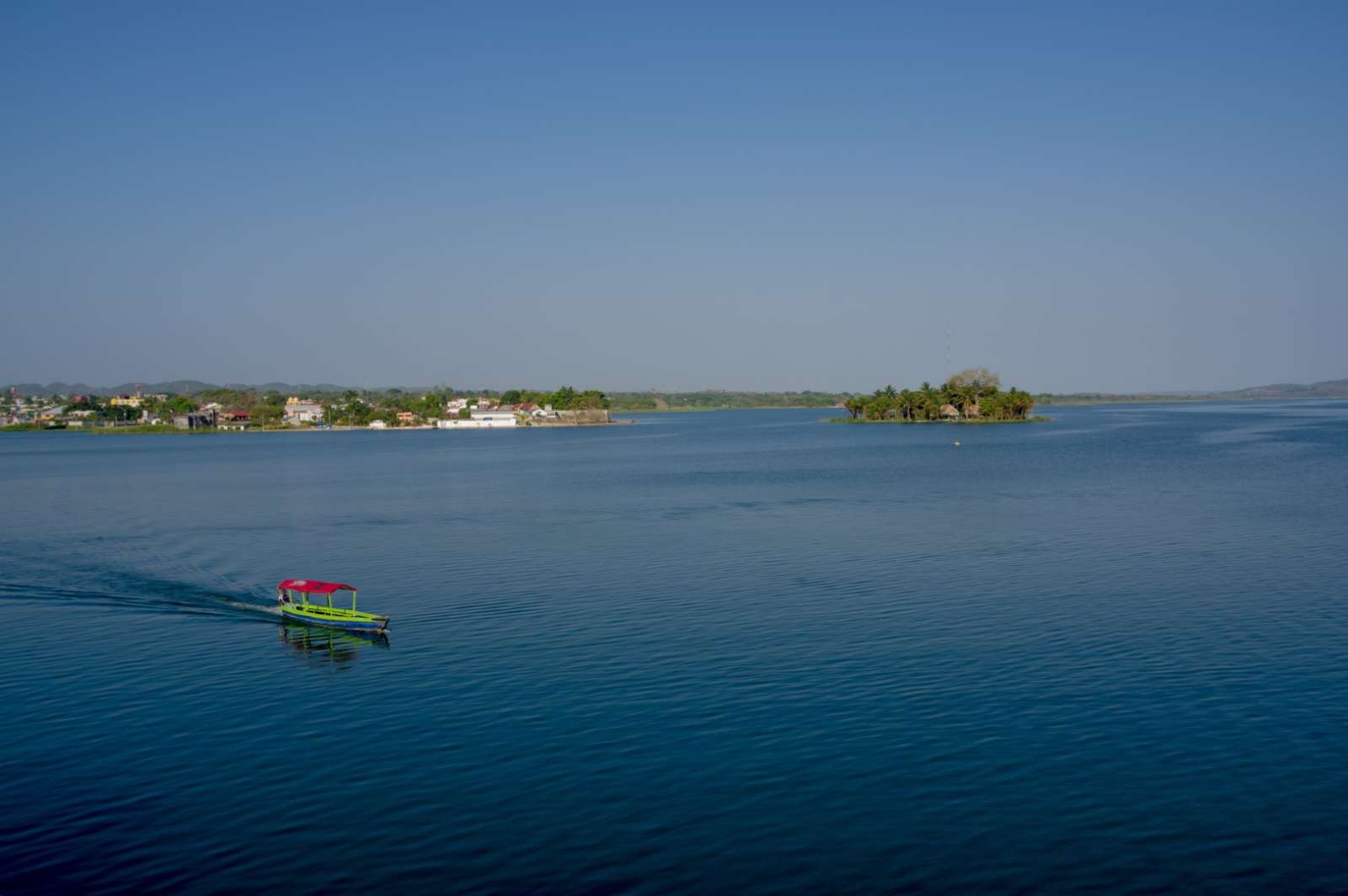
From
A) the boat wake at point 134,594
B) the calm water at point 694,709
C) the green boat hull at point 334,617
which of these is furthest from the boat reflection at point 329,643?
the boat wake at point 134,594

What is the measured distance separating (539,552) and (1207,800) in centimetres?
4079

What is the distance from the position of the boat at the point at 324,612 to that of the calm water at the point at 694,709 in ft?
2.94

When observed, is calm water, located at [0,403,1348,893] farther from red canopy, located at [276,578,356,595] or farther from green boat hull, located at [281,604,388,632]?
red canopy, located at [276,578,356,595]

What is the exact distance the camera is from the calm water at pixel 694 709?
19.9 meters

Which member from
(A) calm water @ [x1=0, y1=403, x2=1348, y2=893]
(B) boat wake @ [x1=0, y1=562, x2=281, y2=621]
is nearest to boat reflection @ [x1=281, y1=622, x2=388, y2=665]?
(A) calm water @ [x1=0, y1=403, x2=1348, y2=893]

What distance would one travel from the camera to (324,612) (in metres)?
40.8

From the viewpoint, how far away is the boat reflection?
3622cm

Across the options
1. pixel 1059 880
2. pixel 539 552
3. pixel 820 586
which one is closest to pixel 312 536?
pixel 539 552

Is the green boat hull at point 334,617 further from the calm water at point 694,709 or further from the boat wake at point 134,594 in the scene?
the boat wake at point 134,594

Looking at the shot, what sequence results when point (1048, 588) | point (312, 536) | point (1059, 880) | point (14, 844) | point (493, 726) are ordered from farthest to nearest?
point (312, 536)
point (1048, 588)
point (493, 726)
point (14, 844)
point (1059, 880)

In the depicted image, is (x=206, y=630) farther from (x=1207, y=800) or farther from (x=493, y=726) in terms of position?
(x=1207, y=800)

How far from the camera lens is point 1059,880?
733 inches

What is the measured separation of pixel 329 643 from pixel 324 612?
2.73 meters

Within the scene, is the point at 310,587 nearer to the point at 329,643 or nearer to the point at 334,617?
the point at 334,617
